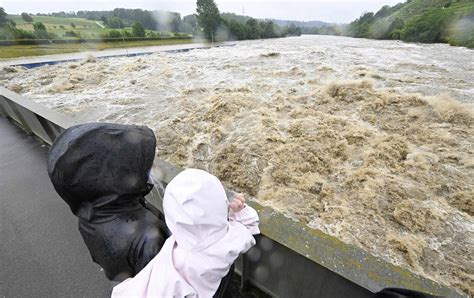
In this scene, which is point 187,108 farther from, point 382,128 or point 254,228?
point 254,228

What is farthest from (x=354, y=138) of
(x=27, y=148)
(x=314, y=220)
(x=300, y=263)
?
(x=27, y=148)


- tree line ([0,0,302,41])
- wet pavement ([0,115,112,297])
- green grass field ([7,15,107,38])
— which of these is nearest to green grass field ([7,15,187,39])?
green grass field ([7,15,107,38])

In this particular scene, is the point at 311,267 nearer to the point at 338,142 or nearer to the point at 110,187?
the point at 110,187

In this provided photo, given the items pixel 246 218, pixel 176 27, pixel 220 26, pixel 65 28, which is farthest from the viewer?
pixel 176 27

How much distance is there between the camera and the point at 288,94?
6.95 meters

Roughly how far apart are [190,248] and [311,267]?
978mm

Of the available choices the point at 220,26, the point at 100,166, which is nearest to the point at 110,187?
the point at 100,166

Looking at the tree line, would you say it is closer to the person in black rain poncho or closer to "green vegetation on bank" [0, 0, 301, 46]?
"green vegetation on bank" [0, 0, 301, 46]

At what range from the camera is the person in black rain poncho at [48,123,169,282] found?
1048 mm

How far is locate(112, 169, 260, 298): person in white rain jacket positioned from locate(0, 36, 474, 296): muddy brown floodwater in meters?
2.10

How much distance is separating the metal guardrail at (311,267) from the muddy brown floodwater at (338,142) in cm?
115

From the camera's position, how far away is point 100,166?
1.08 meters

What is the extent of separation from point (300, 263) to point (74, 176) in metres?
1.42

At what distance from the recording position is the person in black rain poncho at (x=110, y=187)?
1.05 m
